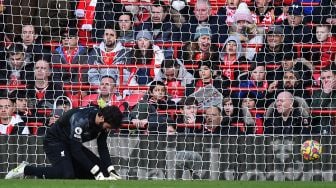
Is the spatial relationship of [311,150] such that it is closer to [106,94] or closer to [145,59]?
[145,59]

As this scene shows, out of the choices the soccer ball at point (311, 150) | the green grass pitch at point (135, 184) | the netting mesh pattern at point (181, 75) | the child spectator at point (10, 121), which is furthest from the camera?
the child spectator at point (10, 121)

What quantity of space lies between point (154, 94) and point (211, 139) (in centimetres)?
132

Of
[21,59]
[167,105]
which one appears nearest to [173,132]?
[167,105]

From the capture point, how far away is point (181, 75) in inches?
582

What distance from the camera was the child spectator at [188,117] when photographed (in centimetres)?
1430

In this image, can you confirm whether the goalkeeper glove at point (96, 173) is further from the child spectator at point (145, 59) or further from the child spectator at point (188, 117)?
the child spectator at point (145, 59)

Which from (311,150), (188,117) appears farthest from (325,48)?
(188,117)

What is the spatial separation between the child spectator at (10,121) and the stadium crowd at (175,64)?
16 mm

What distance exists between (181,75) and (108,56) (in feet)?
4.14

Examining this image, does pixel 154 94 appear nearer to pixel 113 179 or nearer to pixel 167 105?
pixel 167 105

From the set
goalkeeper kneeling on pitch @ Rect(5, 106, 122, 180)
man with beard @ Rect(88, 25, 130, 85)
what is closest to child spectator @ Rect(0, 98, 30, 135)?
man with beard @ Rect(88, 25, 130, 85)

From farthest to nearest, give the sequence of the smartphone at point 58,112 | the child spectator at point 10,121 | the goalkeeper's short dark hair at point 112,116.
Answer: the smartphone at point 58,112, the child spectator at point 10,121, the goalkeeper's short dark hair at point 112,116

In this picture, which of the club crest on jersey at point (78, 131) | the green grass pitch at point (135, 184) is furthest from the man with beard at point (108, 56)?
the green grass pitch at point (135, 184)

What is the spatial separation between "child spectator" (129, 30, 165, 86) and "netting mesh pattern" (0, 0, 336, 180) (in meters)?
0.02
